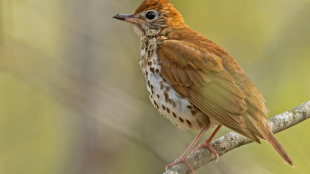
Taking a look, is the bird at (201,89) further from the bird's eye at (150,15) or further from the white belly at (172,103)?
the bird's eye at (150,15)

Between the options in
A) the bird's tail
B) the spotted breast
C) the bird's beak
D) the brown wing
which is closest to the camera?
the bird's tail

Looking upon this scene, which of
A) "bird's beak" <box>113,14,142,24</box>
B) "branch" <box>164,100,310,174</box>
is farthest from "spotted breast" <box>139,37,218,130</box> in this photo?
"bird's beak" <box>113,14,142,24</box>

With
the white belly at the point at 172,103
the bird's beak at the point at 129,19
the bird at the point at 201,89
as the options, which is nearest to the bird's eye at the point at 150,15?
the bird's beak at the point at 129,19

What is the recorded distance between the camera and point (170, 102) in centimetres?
466

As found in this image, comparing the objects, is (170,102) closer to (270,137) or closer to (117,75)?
(270,137)

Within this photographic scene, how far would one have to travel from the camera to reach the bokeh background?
→ 6.61 metres

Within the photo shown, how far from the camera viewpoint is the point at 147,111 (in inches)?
313

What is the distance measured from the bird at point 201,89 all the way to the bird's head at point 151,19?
422 millimetres

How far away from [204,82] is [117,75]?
4931 mm

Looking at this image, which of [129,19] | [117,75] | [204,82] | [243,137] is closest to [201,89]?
[204,82]

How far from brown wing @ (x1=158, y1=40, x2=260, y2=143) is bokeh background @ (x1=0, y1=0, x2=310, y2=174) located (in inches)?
61.7

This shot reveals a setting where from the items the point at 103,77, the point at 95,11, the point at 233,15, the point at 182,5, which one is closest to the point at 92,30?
the point at 95,11

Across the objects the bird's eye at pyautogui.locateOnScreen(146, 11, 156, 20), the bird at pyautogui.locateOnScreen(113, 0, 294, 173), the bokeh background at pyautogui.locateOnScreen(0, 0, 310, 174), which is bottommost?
the bokeh background at pyautogui.locateOnScreen(0, 0, 310, 174)

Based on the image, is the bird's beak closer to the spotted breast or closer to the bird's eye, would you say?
the bird's eye
